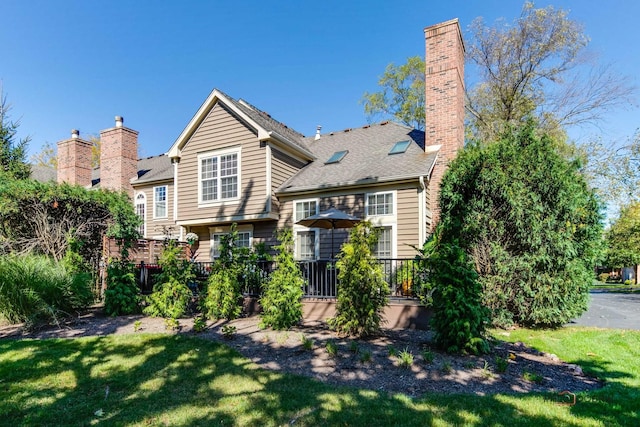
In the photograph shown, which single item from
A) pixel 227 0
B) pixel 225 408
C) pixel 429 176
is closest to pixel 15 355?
pixel 225 408

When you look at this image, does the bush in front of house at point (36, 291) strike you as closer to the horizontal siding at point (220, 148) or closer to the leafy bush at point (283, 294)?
the leafy bush at point (283, 294)

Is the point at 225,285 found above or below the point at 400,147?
below

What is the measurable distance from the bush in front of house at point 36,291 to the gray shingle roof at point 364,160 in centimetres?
645

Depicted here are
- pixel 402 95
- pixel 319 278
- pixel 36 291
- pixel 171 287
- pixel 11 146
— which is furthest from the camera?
pixel 402 95

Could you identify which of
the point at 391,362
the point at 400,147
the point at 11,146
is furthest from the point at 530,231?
the point at 11,146

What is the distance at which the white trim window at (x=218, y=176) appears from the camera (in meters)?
12.7

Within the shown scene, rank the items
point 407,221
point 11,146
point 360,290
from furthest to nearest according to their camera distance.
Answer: point 11,146 → point 407,221 → point 360,290

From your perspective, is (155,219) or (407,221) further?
(155,219)

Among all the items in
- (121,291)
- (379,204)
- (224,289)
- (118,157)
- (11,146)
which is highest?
(11,146)

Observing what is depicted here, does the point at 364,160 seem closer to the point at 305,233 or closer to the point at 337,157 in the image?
the point at 337,157

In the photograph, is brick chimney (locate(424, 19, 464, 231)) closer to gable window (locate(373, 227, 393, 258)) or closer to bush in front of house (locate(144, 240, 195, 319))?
gable window (locate(373, 227, 393, 258))

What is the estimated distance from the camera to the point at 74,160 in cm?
1870

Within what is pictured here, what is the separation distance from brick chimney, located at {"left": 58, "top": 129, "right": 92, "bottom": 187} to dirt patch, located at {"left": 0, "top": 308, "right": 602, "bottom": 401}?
1463cm

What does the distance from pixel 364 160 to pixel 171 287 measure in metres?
7.52
